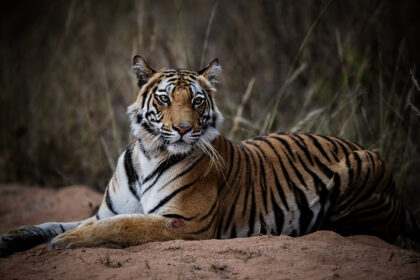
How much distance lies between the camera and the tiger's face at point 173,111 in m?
3.44

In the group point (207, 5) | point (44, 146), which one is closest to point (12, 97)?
point (44, 146)

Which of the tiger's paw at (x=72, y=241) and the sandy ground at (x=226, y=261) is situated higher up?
the tiger's paw at (x=72, y=241)

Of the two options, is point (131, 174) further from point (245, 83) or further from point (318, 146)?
point (245, 83)

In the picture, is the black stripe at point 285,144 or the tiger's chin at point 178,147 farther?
the black stripe at point 285,144

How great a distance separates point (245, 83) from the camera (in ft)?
21.9

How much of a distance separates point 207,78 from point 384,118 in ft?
7.71

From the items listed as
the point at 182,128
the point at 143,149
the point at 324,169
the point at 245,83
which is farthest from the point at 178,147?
the point at 245,83

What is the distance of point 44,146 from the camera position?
6.12 meters

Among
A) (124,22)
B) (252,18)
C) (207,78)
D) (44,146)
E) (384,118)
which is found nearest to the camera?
(207,78)

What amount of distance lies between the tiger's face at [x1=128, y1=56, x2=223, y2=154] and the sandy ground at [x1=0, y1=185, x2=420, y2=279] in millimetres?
855

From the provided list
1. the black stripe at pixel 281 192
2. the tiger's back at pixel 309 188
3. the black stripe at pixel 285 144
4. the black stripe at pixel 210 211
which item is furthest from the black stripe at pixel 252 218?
the black stripe at pixel 285 144

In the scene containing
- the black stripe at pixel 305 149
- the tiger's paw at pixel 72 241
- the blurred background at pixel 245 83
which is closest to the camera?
the tiger's paw at pixel 72 241

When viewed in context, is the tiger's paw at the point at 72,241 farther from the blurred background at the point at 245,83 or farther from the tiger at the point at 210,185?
the blurred background at the point at 245,83

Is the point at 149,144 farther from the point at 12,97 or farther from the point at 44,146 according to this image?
the point at 12,97
